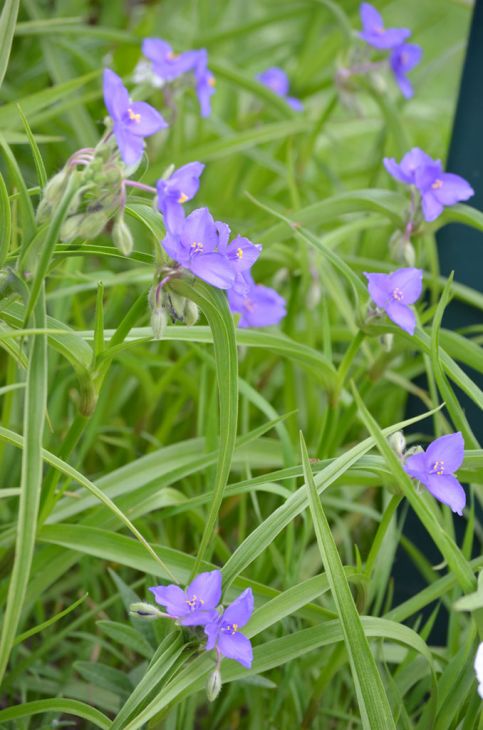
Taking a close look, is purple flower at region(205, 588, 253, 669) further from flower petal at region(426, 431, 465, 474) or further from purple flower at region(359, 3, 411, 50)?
purple flower at region(359, 3, 411, 50)

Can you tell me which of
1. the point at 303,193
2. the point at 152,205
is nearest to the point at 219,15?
the point at 303,193

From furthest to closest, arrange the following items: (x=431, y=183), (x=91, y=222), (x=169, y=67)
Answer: (x=169, y=67) → (x=431, y=183) → (x=91, y=222)

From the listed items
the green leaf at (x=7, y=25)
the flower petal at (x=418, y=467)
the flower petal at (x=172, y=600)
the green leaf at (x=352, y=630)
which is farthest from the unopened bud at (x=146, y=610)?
the green leaf at (x=7, y=25)

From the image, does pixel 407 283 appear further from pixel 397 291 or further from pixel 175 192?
pixel 175 192

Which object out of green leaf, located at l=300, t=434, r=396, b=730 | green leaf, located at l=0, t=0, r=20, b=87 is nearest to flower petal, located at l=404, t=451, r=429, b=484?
green leaf, located at l=300, t=434, r=396, b=730

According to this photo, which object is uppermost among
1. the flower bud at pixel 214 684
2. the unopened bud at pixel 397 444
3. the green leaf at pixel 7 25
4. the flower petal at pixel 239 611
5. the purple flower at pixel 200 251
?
the green leaf at pixel 7 25

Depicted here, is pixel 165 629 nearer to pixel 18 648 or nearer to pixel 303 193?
pixel 18 648

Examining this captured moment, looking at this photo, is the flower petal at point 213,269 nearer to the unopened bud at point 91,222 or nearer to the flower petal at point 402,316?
the unopened bud at point 91,222

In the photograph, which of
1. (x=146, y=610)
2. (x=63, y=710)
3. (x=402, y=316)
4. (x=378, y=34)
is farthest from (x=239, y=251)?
(x=378, y=34)
